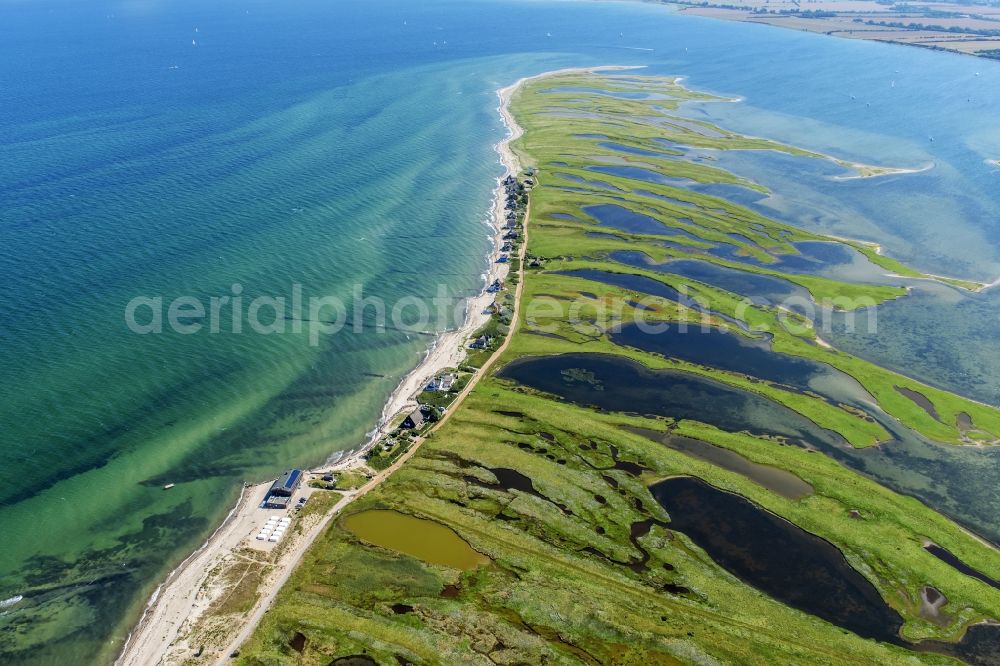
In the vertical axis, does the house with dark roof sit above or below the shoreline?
above

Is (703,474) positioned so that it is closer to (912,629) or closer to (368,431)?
(912,629)

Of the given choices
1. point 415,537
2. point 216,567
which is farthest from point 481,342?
point 216,567

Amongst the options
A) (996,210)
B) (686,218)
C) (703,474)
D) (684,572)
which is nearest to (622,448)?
(703,474)

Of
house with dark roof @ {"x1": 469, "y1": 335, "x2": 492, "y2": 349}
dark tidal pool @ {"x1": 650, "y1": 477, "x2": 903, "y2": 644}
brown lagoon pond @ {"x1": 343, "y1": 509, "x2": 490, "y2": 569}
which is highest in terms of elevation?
house with dark roof @ {"x1": 469, "y1": 335, "x2": 492, "y2": 349}

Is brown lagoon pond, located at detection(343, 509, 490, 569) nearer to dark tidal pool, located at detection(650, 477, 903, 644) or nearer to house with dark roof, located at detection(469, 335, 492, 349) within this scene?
dark tidal pool, located at detection(650, 477, 903, 644)

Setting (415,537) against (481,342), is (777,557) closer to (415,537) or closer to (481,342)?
(415,537)

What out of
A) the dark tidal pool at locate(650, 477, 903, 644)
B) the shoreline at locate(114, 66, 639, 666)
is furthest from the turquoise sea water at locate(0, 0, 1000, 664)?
the dark tidal pool at locate(650, 477, 903, 644)
